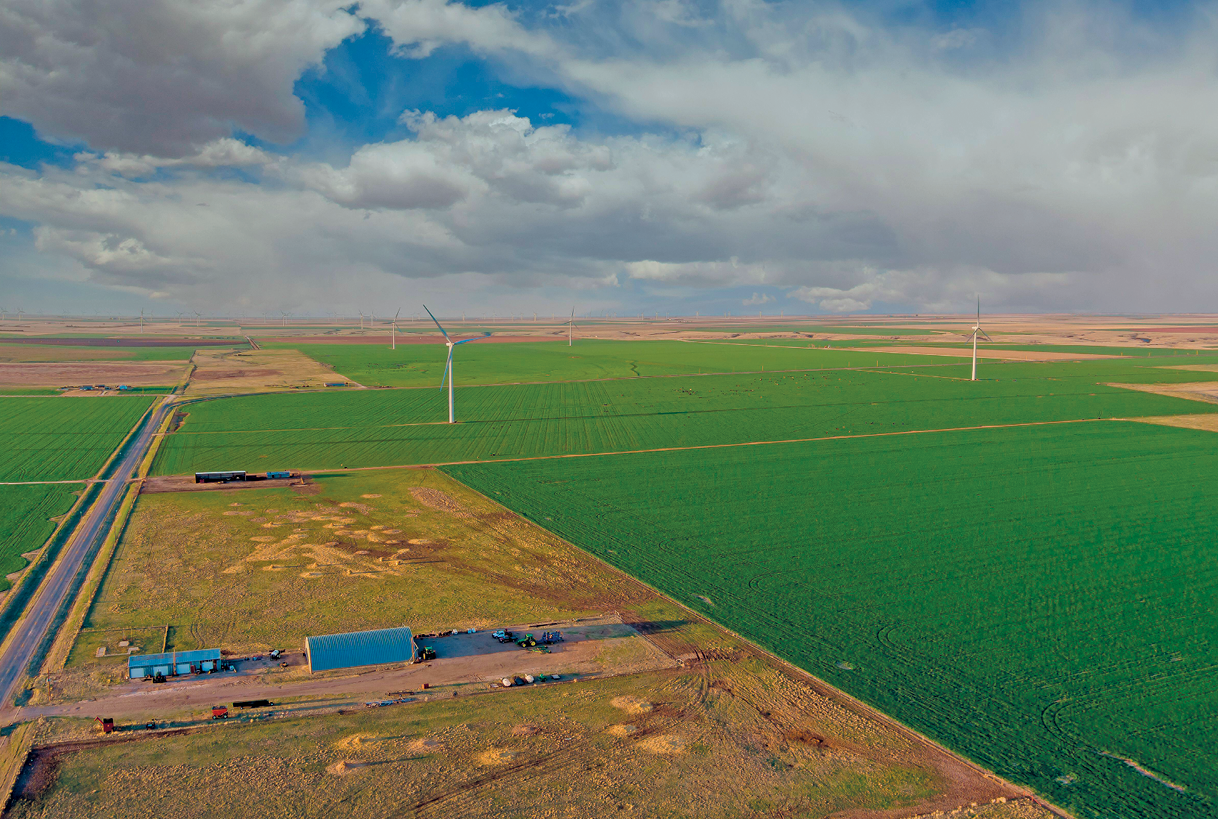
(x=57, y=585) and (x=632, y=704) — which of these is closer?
(x=632, y=704)

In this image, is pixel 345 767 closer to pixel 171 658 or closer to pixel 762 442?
pixel 171 658

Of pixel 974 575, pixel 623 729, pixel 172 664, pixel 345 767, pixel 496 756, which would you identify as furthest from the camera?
pixel 974 575

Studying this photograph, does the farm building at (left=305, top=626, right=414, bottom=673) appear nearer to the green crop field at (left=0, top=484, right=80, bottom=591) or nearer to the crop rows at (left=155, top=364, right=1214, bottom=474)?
the green crop field at (left=0, top=484, right=80, bottom=591)

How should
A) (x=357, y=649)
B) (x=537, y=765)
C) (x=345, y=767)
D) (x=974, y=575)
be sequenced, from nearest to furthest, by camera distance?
(x=345, y=767), (x=537, y=765), (x=357, y=649), (x=974, y=575)

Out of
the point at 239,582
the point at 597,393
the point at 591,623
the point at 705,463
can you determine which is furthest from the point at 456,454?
the point at 597,393

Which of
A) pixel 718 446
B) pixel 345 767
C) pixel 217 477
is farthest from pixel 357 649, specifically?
pixel 718 446

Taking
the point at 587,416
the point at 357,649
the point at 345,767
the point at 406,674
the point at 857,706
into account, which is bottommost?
the point at 345,767

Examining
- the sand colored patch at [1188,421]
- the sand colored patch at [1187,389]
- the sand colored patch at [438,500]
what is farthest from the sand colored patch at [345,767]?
the sand colored patch at [1187,389]

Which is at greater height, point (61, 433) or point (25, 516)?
point (61, 433)

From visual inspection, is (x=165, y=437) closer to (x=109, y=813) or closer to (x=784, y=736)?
(x=109, y=813)
